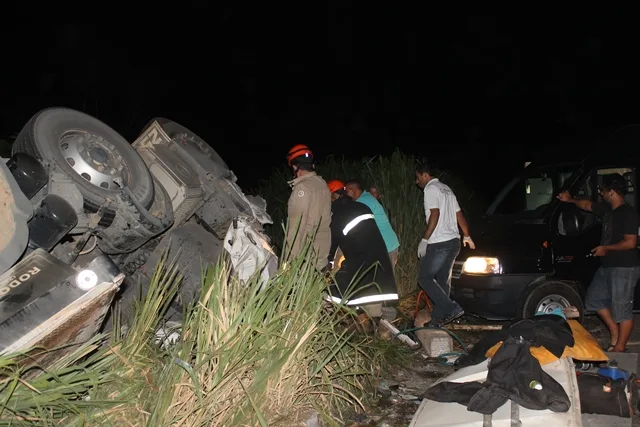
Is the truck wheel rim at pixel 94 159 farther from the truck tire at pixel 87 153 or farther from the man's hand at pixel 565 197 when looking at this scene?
the man's hand at pixel 565 197

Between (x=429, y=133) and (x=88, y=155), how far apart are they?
79.0 feet

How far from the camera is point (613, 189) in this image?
7.08 m

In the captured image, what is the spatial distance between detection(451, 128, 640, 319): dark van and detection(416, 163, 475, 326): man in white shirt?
17 centimetres

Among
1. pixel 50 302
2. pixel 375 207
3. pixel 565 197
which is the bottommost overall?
pixel 50 302

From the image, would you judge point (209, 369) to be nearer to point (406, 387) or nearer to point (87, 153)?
point (87, 153)


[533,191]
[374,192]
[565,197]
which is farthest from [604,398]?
[374,192]

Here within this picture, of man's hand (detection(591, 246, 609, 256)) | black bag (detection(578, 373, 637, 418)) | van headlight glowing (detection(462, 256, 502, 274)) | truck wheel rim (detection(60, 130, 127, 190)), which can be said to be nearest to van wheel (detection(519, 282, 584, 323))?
van headlight glowing (detection(462, 256, 502, 274))

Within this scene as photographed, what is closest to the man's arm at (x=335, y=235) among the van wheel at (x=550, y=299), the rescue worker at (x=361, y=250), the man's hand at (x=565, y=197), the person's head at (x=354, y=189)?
the rescue worker at (x=361, y=250)

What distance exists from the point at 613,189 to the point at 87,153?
5115mm

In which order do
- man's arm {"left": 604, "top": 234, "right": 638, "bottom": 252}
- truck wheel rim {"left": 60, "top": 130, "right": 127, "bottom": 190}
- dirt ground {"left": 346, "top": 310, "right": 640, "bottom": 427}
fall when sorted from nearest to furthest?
1. truck wheel rim {"left": 60, "top": 130, "right": 127, "bottom": 190}
2. dirt ground {"left": 346, "top": 310, "right": 640, "bottom": 427}
3. man's arm {"left": 604, "top": 234, "right": 638, "bottom": 252}

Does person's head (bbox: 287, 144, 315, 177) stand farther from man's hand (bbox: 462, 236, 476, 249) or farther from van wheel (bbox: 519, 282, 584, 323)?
van wheel (bbox: 519, 282, 584, 323)

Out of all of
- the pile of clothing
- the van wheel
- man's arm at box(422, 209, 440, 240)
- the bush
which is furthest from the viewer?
the bush

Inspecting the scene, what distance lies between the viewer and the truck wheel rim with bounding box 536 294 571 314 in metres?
7.67

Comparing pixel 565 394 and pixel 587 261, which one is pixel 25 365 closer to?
pixel 565 394
